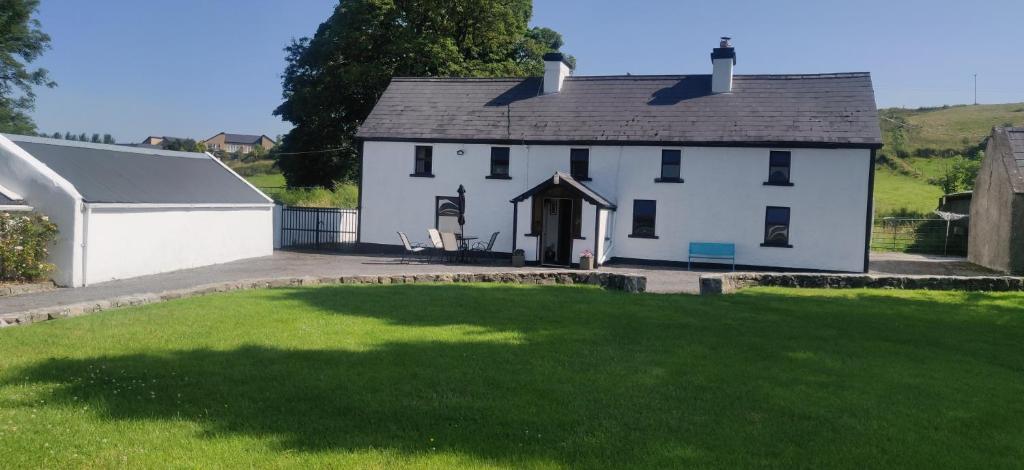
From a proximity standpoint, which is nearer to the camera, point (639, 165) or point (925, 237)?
point (639, 165)

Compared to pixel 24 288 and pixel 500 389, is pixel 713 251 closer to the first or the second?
pixel 500 389

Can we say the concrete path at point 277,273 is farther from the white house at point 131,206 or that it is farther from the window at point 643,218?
the window at point 643,218

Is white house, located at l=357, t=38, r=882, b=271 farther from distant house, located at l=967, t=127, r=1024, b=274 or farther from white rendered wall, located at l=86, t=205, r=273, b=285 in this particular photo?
white rendered wall, located at l=86, t=205, r=273, b=285

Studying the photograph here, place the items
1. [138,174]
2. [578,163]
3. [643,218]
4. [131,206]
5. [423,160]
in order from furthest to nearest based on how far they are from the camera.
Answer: [423,160], [578,163], [643,218], [138,174], [131,206]

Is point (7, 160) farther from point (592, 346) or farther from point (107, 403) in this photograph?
point (592, 346)

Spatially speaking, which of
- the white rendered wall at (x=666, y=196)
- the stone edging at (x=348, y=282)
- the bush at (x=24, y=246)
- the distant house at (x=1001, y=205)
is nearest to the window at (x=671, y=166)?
the white rendered wall at (x=666, y=196)

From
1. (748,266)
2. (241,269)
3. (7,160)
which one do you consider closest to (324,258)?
(241,269)

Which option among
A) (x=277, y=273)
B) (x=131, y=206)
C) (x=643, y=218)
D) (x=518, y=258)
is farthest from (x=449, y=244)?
(x=131, y=206)

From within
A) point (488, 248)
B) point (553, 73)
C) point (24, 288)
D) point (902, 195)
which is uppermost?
point (553, 73)

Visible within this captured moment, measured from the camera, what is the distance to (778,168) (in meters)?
25.9

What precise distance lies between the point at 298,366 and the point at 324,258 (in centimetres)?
1767

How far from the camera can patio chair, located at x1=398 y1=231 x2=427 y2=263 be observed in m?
25.7

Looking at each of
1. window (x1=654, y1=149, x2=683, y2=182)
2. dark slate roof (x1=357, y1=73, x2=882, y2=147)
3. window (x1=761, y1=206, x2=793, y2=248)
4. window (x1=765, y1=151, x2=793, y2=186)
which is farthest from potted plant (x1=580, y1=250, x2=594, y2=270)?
window (x1=765, y1=151, x2=793, y2=186)

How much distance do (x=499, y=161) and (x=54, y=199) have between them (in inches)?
613
